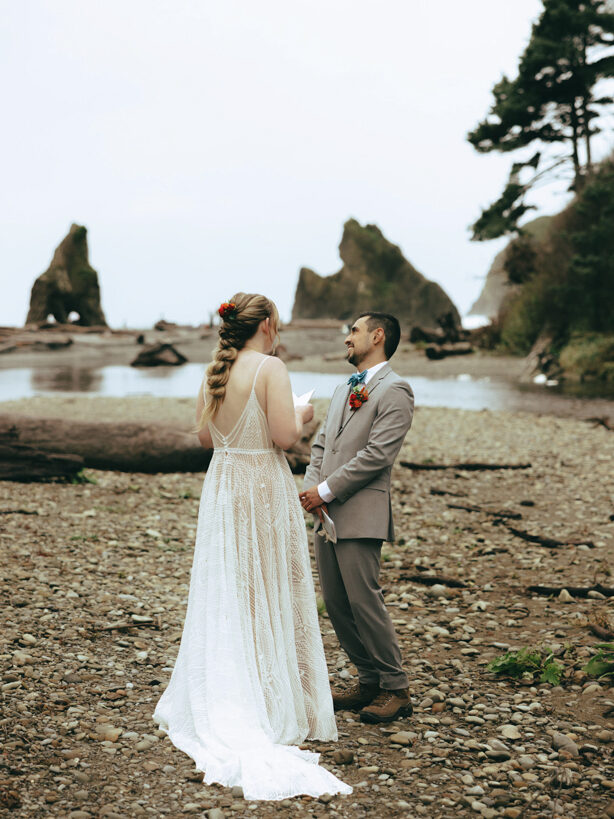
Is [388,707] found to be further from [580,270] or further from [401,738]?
[580,270]

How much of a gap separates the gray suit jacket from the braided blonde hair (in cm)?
73

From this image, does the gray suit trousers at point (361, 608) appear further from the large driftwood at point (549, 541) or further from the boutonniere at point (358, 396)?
the large driftwood at point (549, 541)

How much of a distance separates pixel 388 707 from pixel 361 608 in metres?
0.62

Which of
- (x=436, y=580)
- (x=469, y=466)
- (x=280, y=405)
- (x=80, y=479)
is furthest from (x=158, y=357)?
(x=280, y=405)

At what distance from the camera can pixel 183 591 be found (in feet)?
23.6

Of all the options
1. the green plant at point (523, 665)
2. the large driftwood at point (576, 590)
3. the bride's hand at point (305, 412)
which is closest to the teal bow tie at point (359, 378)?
the bride's hand at point (305, 412)

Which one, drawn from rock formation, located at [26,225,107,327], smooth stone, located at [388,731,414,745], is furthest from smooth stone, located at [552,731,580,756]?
rock formation, located at [26,225,107,327]

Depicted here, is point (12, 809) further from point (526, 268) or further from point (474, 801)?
point (526, 268)

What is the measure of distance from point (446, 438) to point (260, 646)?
12.0 meters

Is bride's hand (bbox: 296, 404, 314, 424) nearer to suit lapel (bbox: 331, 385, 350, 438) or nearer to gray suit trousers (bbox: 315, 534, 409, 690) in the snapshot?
suit lapel (bbox: 331, 385, 350, 438)

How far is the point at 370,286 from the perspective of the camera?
10744 centimetres

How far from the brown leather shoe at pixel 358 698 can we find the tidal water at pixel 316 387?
15358mm

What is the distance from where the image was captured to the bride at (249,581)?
14.0ft

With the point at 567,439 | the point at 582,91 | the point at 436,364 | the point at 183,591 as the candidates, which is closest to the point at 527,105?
the point at 582,91
